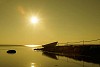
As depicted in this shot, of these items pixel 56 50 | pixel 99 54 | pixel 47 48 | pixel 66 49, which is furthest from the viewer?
pixel 47 48

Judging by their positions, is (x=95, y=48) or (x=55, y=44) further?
(x=55, y=44)

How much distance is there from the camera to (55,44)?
12681 centimetres

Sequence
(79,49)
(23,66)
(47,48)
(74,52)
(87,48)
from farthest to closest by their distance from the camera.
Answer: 1. (47,48)
2. (74,52)
3. (79,49)
4. (87,48)
5. (23,66)

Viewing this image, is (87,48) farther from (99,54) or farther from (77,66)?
(77,66)

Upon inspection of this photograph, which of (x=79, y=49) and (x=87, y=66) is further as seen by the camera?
(x=79, y=49)

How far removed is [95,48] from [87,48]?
218 inches

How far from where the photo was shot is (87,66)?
157ft

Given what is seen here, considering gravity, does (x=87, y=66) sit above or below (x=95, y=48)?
below

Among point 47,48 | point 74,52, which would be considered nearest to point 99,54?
point 74,52

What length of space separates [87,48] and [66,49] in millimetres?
25303

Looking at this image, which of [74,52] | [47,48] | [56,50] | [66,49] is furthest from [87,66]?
[47,48]

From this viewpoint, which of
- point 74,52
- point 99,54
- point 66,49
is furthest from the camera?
point 66,49

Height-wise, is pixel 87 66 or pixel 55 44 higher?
pixel 55 44

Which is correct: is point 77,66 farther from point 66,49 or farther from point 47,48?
point 47,48
